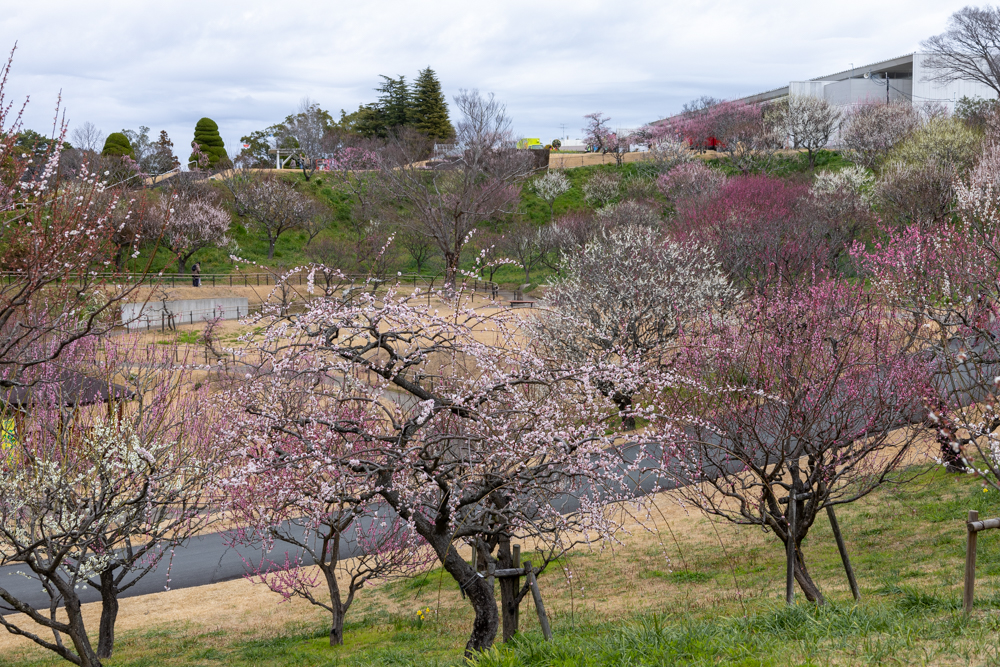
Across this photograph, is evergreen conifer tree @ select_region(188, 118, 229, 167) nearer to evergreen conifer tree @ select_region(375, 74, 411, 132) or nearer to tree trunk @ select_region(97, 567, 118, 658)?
evergreen conifer tree @ select_region(375, 74, 411, 132)

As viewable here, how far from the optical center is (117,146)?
6694cm

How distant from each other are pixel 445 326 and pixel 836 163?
67.2 m

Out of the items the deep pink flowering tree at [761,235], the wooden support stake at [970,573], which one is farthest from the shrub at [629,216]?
the wooden support stake at [970,573]

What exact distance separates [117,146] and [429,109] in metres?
29.3

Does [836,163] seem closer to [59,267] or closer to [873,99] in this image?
[873,99]

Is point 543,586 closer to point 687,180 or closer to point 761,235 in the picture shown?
point 761,235

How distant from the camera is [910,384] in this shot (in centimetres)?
1152

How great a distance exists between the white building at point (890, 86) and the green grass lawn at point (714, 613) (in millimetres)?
64471

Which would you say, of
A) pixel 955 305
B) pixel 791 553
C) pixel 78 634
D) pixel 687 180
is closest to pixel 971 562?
pixel 791 553

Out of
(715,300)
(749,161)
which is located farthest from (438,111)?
(715,300)

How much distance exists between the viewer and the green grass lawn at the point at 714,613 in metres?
6.75

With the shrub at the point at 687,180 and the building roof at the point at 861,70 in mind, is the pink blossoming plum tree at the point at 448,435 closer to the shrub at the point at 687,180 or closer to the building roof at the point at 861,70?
the shrub at the point at 687,180

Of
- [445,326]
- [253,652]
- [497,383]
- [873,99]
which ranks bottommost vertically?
[253,652]

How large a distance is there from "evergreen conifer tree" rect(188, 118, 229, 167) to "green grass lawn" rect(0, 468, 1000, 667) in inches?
2491
